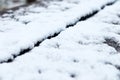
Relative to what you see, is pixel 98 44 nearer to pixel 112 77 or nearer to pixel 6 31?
pixel 112 77

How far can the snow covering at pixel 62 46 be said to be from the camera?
1286 millimetres

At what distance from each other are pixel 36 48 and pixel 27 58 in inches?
6.2

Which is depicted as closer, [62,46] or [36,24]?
[62,46]

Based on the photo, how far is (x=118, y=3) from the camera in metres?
2.75

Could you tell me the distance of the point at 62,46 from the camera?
1.61 m

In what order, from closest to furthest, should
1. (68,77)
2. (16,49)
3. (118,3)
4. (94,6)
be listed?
(68,77), (16,49), (94,6), (118,3)

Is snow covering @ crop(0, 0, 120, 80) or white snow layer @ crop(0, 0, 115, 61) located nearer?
snow covering @ crop(0, 0, 120, 80)

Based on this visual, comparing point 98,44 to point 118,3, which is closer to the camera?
point 98,44

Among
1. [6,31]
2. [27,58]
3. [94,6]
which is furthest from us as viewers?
[94,6]

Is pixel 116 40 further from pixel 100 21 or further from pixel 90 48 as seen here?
pixel 100 21

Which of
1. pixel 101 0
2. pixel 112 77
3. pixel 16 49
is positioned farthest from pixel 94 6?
pixel 112 77

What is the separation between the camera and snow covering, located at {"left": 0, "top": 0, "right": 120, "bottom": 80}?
129cm

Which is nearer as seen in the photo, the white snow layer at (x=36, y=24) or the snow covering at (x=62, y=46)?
the snow covering at (x=62, y=46)

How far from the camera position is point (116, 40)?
1.73 metres
